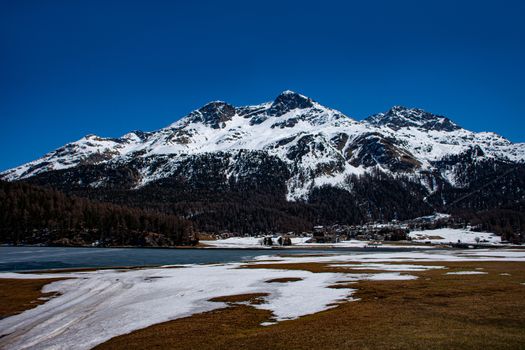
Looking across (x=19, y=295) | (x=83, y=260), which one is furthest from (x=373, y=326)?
(x=83, y=260)

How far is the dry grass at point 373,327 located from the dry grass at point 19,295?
64.1 feet

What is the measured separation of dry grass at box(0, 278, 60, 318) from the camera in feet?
142

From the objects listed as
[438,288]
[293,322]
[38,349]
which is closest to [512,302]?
[438,288]

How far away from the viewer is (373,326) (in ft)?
95.9

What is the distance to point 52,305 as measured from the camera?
44750mm

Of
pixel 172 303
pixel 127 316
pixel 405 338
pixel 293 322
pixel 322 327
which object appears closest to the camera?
pixel 405 338

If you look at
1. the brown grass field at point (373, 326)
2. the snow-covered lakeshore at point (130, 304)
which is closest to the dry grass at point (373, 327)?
the brown grass field at point (373, 326)

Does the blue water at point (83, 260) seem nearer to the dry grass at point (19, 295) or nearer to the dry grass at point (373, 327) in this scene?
the dry grass at point (19, 295)

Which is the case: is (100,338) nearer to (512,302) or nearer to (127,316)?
(127,316)

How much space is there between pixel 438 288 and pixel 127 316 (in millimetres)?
32977

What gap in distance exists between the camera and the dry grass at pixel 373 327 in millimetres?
24812

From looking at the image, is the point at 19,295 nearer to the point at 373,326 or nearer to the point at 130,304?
the point at 130,304

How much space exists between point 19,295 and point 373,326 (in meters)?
43.1

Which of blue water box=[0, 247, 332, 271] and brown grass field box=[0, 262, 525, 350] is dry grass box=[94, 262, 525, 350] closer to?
brown grass field box=[0, 262, 525, 350]
